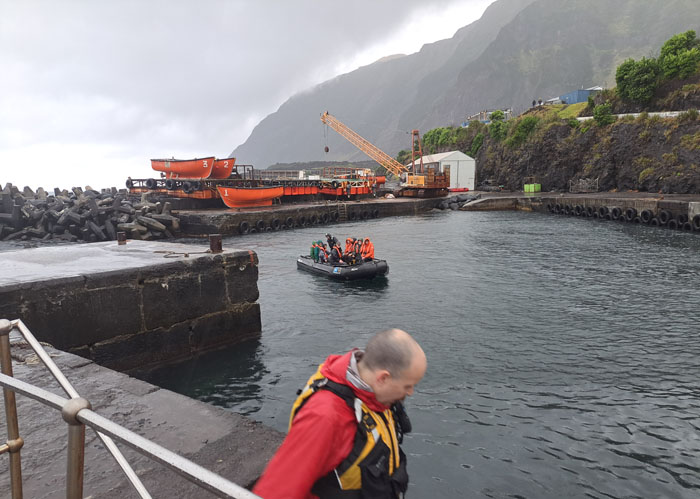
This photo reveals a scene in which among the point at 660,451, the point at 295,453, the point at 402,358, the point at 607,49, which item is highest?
the point at 607,49

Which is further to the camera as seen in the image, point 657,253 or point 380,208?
point 380,208

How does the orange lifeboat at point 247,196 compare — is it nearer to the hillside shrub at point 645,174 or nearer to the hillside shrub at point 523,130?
the hillside shrub at point 645,174

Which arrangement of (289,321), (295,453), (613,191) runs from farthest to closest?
(613,191) → (289,321) → (295,453)

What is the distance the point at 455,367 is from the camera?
34.0ft

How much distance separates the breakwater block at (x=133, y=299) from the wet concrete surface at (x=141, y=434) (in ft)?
9.58

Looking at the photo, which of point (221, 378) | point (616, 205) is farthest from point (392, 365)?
point (616, 205)

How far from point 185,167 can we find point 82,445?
4650 centimetres

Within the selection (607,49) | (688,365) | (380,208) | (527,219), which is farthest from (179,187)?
(607,49)

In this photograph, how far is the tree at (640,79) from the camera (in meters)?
52.7

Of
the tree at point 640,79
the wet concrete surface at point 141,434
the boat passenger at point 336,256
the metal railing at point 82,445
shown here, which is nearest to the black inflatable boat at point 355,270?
the boat passenger at point 336,256

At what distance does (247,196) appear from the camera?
40.4 meters

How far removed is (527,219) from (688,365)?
33.1 metres

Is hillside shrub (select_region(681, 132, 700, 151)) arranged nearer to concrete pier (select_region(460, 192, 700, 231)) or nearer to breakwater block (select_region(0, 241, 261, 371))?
concrete pier (select_region(460, 192, 700, 231))

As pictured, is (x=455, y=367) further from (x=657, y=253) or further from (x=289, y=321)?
(x=657, y=253)
